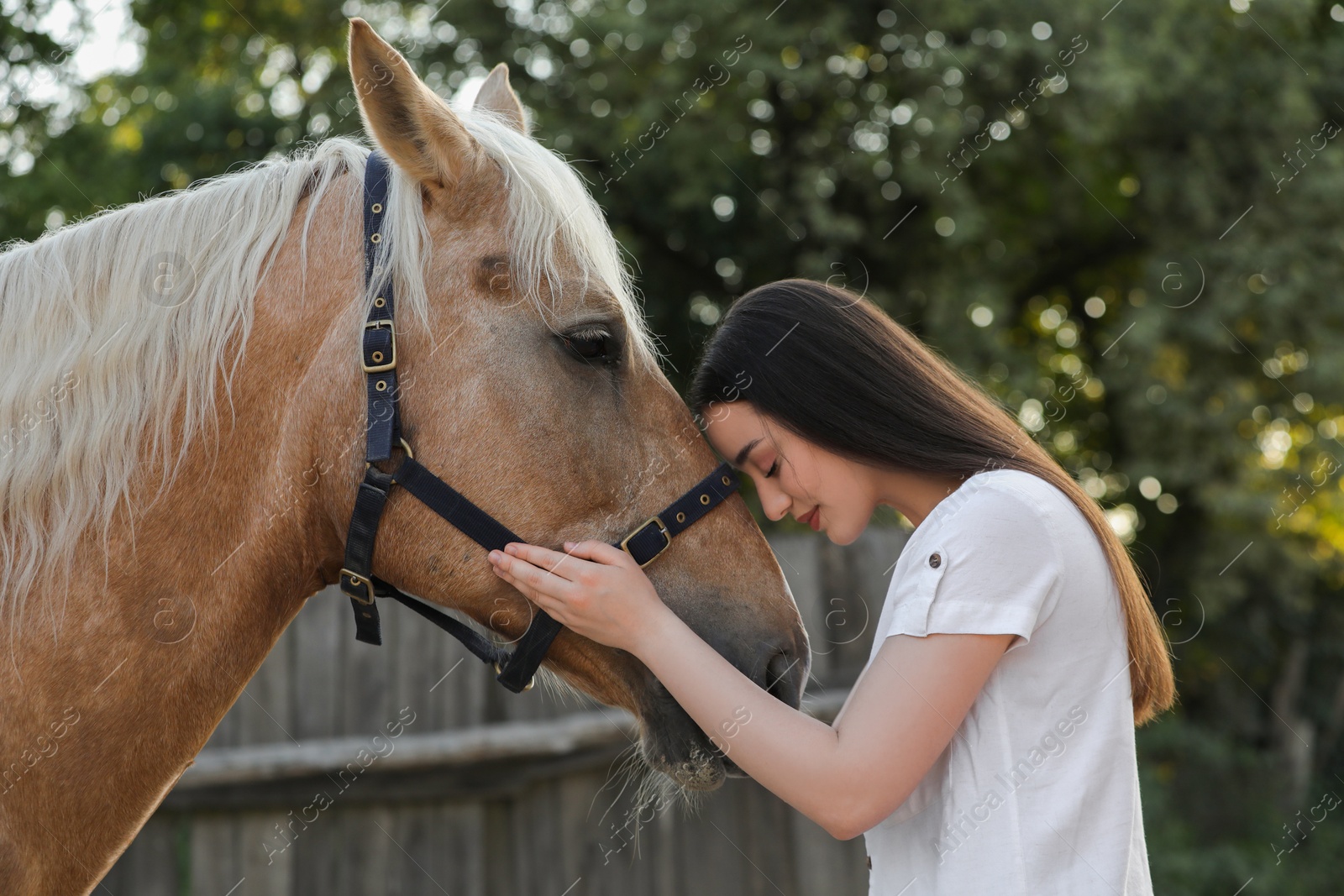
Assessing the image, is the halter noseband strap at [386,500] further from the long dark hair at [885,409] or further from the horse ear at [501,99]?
the horse ear at [501,99]

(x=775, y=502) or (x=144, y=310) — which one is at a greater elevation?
(x=144, y=310)

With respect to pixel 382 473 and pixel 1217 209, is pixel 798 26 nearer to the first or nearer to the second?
pixel 1217 209

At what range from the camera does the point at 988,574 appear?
1.49 m

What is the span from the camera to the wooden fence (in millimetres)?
3889

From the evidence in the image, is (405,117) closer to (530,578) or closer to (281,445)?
(281,445)

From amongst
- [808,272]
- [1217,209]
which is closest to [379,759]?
[808,272]

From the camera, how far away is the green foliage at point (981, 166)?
8164 mm

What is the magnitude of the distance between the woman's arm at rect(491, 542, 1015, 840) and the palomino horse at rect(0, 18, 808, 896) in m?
0.15

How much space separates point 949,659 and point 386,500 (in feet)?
3.08

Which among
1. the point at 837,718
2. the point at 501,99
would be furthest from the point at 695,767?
the point at 501,99

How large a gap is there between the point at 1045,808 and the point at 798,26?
812 cm

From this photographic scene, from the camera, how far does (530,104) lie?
29.2 ft

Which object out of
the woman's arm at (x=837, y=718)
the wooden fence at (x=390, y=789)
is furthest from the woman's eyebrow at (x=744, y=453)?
the wooden fence at (x=390, y=789)

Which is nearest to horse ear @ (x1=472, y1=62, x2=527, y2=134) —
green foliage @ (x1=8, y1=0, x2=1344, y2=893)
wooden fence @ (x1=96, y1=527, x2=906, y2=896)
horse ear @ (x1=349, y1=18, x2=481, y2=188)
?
horse ear @ (x1=349, y1=18, x2=481, y2=188)
